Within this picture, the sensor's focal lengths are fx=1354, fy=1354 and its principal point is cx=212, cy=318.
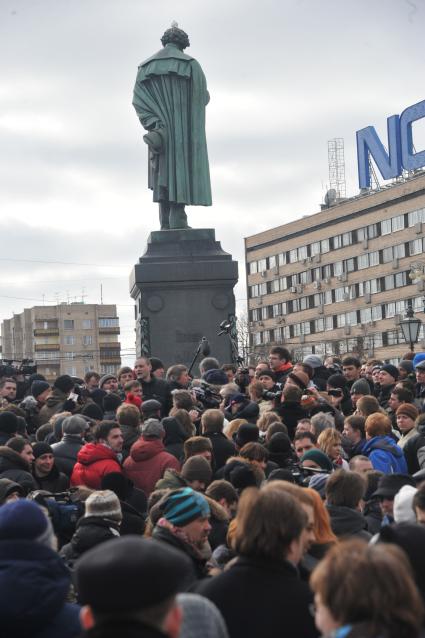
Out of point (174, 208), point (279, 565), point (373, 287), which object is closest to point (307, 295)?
point (373, 287)

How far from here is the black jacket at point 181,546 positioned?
647cm

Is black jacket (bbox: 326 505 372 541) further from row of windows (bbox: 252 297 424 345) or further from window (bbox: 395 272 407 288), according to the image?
window (bbox: 395 272 407 288)

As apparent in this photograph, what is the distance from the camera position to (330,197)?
99.6 meters

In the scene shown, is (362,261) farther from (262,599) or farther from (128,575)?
(128,575)

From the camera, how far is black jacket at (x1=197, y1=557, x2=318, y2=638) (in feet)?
15.8

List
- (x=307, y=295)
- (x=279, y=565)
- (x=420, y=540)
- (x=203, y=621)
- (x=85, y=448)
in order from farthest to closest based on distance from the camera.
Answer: (x=307, y=295) < (x=85, y=448) < (x=279, y=565) < (x=420, y=540) < (x=203, y=621)

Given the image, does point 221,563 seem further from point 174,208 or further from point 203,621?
point 174,208

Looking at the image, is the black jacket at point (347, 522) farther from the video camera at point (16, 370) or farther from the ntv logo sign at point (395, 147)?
the ntv logo sign at point (395, 147)

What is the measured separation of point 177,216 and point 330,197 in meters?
76.0

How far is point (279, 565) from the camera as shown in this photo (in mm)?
5066

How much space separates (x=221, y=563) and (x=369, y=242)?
88243 millimetres

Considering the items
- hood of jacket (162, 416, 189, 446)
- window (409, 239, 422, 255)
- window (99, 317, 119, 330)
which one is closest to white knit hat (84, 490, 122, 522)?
hood of jacket (162, 416, 189, 446)

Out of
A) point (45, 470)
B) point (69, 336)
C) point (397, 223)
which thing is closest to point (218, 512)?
point (45, 470)

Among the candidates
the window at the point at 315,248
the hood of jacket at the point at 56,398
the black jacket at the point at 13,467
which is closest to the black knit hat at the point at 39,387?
the hood of jacket at the point at 56,398
